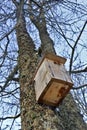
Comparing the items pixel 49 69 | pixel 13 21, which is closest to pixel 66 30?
pixel 13 21

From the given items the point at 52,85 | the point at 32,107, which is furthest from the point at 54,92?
the point at 32,107

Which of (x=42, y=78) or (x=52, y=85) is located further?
(x=42, y=78)

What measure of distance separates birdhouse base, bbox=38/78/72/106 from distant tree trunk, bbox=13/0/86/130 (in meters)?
0.04

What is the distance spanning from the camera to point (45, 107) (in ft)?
5.09

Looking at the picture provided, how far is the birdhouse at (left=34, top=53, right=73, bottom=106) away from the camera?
59.9 inches

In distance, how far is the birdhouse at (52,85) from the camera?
4.99 feet

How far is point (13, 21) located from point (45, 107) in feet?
5.62

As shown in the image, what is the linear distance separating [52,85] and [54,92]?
0.05 metres

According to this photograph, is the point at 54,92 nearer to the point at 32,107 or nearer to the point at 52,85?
the point at 52,85

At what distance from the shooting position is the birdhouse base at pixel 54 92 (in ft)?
4.99

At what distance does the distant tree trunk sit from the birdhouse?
0.05 meters

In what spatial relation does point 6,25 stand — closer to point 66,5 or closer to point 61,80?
point 66,5

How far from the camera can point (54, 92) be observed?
155 cm

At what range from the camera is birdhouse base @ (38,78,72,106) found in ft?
4.99
